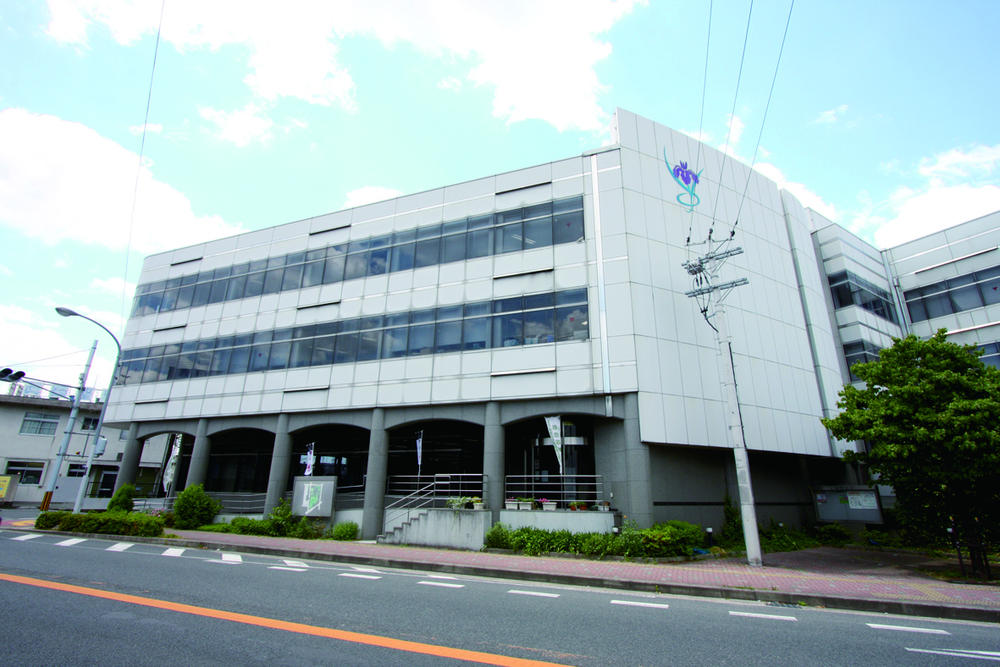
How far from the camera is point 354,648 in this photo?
5.08 meters

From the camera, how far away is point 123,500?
23688 millimetres

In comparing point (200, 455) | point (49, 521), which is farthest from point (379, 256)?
point (49, 521)

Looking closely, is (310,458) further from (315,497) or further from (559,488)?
(559,488)

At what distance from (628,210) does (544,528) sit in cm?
1235

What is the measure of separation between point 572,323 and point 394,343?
8.27 m

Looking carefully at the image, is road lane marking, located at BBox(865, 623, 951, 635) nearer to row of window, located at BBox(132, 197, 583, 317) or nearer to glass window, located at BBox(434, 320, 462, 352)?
row of window, located at BBox(132, 197, 583, 317)

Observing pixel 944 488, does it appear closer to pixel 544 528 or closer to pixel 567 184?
pixel 544 528

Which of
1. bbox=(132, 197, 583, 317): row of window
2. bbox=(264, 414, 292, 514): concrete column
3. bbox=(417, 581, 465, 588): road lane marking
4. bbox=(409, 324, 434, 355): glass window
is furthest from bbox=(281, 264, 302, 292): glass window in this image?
bbox=(417, 581, 465, 588): road lane marking

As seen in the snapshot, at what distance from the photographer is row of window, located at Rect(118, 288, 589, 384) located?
63.8ft

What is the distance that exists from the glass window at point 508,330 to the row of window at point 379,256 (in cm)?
312

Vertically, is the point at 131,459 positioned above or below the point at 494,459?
above

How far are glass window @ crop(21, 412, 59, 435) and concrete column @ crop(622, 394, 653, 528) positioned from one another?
45.3 meters

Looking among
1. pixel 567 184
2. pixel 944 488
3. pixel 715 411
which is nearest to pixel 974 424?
pixel 944 488

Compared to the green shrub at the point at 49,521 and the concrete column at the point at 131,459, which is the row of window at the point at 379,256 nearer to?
the concrete column at the point at 131,459
